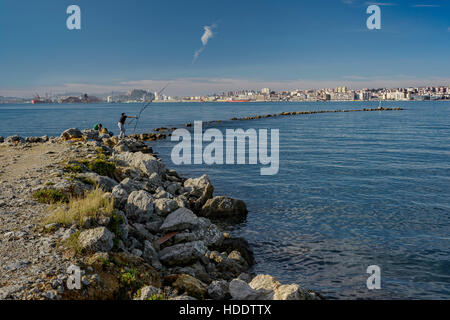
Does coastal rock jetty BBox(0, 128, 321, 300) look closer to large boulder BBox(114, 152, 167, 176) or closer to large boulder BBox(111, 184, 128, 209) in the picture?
large boulder BBox(111, 184, 128, 209)

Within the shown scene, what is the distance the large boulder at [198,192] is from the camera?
66.5ft

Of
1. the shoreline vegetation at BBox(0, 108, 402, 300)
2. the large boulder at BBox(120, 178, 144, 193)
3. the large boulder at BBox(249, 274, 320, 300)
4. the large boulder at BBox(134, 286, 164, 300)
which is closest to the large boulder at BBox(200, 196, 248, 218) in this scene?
the shoreline vegetation at BBox(0, 108, 402, 300)

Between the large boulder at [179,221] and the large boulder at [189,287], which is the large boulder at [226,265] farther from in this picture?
the large boulder at [189,287]

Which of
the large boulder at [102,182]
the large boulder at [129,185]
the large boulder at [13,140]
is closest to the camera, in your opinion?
the large boulder at [102,182]

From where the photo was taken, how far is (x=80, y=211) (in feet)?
35.4

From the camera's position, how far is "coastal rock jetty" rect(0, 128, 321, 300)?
8.13 meters

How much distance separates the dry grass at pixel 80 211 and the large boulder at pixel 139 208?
194 centimetres

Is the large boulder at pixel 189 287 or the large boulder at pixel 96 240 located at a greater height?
the large boulder at pixel 96 240

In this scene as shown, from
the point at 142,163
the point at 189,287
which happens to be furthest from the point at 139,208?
the point at 142,163

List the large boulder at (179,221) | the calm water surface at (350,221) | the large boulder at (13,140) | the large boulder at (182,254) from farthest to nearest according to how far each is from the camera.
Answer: the large boulder at (13,140) < the large boulder at (179,221) < the calm water surface at (350,221) < the large boulder at (182,254)

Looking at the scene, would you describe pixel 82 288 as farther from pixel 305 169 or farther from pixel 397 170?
pixel 397 170

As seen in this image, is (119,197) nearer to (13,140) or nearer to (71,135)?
(13,140)
